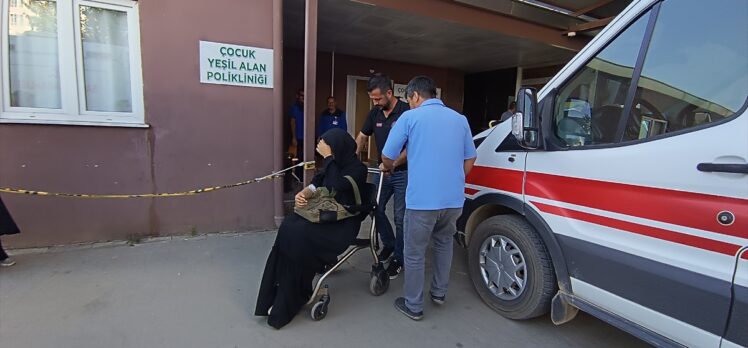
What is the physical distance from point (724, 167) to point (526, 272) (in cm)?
128

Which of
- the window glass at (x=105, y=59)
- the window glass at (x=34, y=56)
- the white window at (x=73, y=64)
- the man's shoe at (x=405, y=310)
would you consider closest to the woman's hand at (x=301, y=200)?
the man's shoe at (x=405, y=310)

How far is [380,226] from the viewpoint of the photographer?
3432 millimetres

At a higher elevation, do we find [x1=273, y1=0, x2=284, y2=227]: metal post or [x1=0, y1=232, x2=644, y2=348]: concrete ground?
[x1=273, y1=0, x2=284, y2=227]: metal post

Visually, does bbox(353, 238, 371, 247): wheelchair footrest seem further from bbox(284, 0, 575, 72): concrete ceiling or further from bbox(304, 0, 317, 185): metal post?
bbox(284, 0, 575, 72): concrete ceiling

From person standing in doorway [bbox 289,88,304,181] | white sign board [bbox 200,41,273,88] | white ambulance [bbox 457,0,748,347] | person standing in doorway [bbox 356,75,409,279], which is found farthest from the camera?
person standing in doorway [bbox 289,88,304,181]

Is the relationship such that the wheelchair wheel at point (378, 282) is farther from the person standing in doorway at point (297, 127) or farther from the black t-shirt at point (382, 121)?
the person standing in doorway at point (297, 127)

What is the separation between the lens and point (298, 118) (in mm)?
6977

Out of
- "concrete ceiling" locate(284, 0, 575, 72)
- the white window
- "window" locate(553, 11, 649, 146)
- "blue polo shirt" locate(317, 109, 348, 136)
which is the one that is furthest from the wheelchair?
"blue polo shirt" locate(317, 109, 348, 136)

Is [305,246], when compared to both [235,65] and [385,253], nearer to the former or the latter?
[385,253]

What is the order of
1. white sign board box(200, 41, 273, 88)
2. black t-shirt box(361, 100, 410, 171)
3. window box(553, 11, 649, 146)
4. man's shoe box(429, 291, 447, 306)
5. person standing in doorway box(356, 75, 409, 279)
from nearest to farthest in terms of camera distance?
window box(553, 11, 649, 146) → man's shoe box(429, 291, 447, 306) → person standing in doorway box(356, 75, 409, 279) → black t-shirt box(361, 100, 410, 171) → white sign board box(200, 41, 273, 88)

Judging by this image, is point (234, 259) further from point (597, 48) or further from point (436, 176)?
point (597, 48)

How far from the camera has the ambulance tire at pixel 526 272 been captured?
2541mm

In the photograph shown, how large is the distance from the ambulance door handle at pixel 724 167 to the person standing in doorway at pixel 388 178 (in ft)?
6.31

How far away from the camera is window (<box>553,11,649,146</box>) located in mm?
2203
